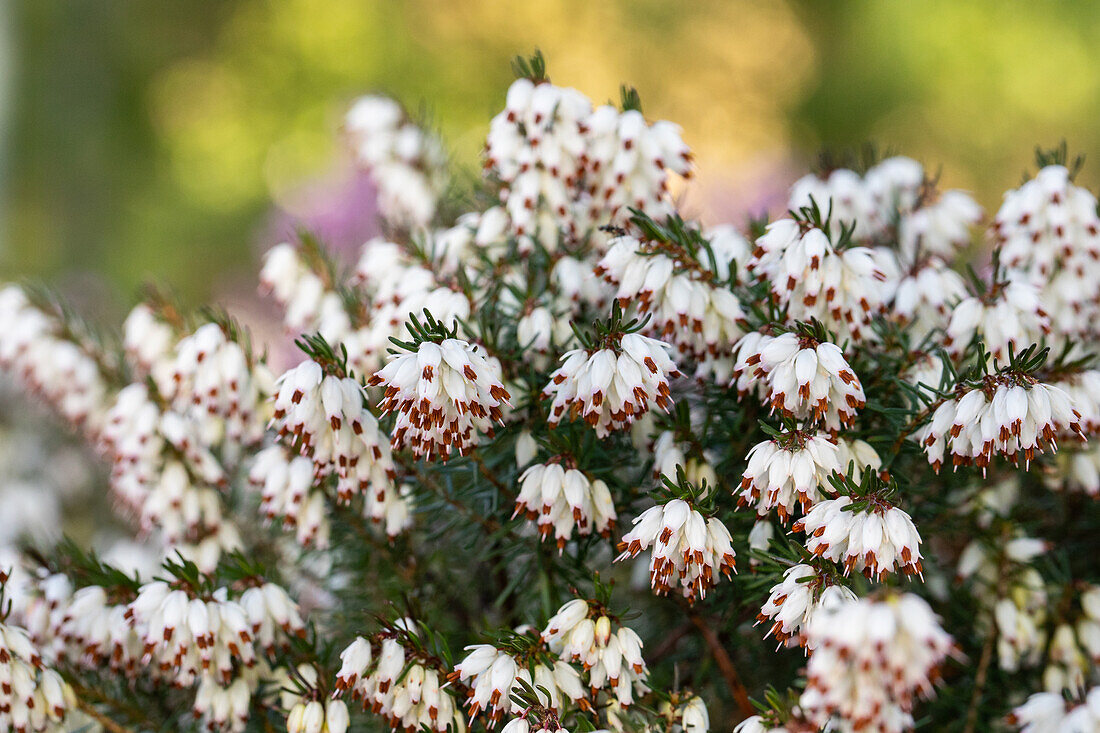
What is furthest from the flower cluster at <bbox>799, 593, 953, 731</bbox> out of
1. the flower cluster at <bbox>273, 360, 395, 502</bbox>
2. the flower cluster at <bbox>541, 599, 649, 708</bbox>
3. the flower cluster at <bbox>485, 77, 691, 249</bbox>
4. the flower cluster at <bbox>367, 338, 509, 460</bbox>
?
the flower cluster at <bbox>485, 77, 691, 249</bbox>

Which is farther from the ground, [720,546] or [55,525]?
[720,546]

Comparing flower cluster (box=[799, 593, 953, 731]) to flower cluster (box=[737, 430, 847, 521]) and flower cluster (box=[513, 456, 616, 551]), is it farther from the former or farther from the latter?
flower cluster (box=[513, 456, 616, 551])

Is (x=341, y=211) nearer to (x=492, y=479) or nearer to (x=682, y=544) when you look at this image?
(x=492, y=479)

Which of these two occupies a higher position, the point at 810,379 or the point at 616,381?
the point at 810,379

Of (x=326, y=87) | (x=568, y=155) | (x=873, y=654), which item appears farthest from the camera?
(x=326, y=87)

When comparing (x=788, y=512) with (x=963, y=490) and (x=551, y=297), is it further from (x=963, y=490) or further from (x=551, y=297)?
(x=963, y=490)

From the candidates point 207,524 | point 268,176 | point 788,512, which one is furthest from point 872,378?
point 268,176

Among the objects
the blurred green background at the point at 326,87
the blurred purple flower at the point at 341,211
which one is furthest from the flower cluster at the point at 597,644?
the blurred green background at the point at 326,87

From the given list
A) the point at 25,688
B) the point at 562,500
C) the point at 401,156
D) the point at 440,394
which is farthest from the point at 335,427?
the point at 401,156
